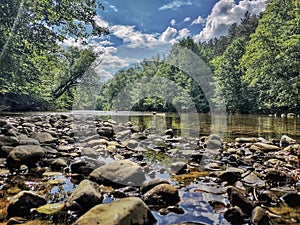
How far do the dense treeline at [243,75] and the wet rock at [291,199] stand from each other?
1554cm

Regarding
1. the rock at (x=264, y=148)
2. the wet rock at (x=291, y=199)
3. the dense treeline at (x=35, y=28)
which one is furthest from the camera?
the dense treeline at (x=35, y=28)

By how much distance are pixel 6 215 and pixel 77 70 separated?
3054cm

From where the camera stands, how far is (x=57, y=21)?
7973 mm

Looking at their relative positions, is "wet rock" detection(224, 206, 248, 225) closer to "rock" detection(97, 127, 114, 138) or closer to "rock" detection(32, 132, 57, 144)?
"rock" detection(32, 132, 57, 144)

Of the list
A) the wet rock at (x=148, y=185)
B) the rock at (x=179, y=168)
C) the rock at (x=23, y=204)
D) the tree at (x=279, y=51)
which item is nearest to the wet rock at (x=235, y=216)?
the wet rock at (x=148, y=185)

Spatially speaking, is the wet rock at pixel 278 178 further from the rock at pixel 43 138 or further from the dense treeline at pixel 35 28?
the dense treeline at pixel 35 28

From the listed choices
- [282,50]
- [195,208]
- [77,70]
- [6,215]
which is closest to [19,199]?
[6,215]

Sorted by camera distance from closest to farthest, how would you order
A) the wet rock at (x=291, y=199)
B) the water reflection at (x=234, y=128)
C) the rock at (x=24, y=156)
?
the wet rock at (x=291, y=199) < the rock at (x=24, y=156) < the water reflection at (x=234, y=128)

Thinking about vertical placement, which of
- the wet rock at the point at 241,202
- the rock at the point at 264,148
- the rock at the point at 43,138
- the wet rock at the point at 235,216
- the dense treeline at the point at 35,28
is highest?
the dense treeline at the point at 35,28

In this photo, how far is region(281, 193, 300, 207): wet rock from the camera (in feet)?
7.50

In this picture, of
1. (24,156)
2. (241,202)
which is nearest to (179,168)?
(241,202)

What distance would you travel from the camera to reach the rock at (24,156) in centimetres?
368

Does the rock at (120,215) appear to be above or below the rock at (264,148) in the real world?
below

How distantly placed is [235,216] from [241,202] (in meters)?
0.22
